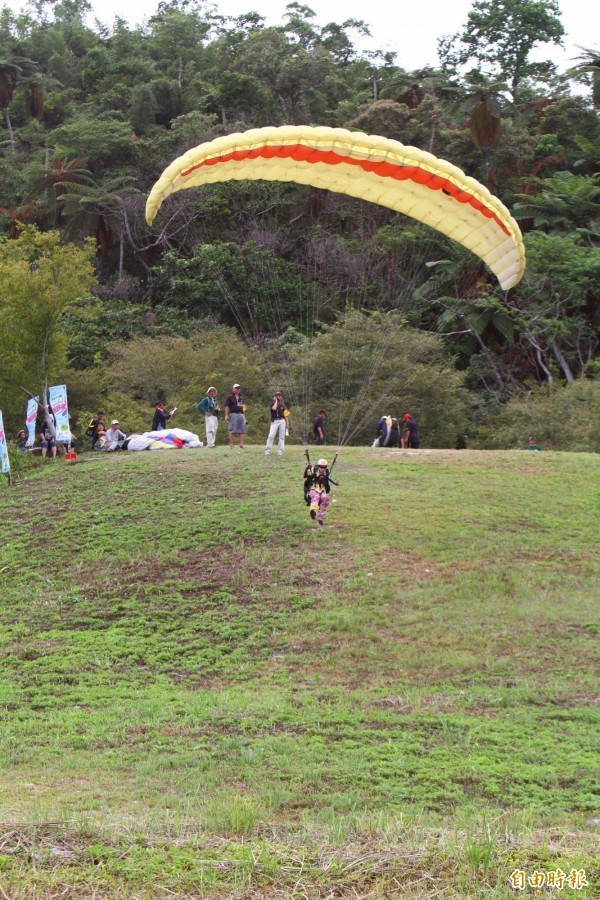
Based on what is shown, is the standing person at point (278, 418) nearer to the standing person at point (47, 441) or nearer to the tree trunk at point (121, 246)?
the standing person at point (47, 441)

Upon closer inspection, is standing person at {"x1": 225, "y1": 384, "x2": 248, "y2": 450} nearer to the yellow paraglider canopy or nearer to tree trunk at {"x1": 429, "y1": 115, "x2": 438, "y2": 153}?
the yellow paraglider canopy

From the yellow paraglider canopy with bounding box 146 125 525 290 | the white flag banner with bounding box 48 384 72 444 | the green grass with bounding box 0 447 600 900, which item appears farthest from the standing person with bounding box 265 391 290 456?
the yellow paraglider canopy with bounding box 146 125 525 290

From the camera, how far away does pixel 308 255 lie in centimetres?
4403

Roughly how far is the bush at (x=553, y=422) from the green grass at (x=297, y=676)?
686cm

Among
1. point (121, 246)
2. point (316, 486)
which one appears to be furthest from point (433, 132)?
point (316, 486)

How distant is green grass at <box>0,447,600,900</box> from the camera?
5.78 meters

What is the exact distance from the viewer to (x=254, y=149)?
43.2 ft

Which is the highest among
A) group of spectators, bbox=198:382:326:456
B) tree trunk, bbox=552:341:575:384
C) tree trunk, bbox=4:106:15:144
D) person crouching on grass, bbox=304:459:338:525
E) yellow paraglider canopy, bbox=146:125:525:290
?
tree trunk, bbox=4:106:15:144

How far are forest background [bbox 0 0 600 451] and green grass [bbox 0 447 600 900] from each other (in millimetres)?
6270

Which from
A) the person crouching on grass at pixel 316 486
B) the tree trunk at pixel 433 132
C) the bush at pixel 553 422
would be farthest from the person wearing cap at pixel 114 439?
the tree trunk at pixel 433 132

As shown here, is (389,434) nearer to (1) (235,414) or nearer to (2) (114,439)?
(1) (235,414)

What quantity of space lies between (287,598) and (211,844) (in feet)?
31.6

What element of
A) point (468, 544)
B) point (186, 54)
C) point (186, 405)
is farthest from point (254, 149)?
point (186, 54)

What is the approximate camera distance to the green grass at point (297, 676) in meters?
5.78
